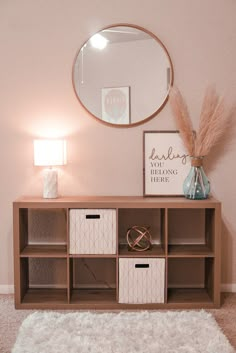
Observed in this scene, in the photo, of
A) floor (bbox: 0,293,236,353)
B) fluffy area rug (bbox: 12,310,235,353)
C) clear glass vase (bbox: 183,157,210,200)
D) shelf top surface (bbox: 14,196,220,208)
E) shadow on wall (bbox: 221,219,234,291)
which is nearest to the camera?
fluffy area rug (bbox: 12,310,235,353)

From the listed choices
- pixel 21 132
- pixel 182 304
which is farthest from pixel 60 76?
pixel 182 304

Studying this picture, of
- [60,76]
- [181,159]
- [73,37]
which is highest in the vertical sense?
[73,37]

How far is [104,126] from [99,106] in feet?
0.47

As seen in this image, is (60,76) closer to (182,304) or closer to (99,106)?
(99,106)

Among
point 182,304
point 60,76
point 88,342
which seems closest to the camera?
point 88,342

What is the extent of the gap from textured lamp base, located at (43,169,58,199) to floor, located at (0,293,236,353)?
76cm

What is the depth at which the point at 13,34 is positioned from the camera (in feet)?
10.5

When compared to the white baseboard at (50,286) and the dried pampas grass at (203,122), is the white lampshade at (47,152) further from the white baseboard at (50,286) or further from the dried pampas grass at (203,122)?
the white baseboard at (50,286)

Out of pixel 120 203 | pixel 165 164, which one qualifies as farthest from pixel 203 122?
pixel 120 203

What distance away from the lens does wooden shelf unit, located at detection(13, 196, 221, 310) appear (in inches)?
118

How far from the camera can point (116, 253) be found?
302 cm

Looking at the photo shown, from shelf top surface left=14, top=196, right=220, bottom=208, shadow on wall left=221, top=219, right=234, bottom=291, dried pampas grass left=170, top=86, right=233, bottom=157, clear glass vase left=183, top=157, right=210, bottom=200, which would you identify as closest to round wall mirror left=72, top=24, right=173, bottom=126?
dried pampas grass left=170, top=86, right=233, bottom=157

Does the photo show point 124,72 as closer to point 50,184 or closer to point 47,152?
point 47,152

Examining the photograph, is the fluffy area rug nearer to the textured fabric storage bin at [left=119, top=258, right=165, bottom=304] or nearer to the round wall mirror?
the textured fabric storage bin at [left=119, top=258, right=165, bottom=304]
